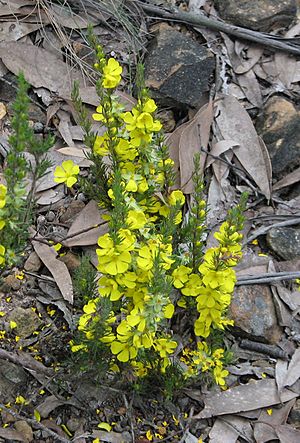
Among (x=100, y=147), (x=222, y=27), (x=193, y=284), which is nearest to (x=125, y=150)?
(x=100, y=147)

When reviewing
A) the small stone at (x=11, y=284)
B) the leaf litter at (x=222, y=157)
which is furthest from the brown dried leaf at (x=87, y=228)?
the small stone at (x=11, y=284)

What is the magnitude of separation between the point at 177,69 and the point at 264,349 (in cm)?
174

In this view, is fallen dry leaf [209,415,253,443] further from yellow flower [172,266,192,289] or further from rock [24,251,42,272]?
rock [24,251,42,272]

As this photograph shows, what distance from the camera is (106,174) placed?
335 cm

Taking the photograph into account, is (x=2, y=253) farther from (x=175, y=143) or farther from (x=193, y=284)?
(x=175, y=143)

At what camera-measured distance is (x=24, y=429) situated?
8.93ft

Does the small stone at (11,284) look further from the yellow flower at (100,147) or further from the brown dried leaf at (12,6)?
the brown dried leaf at (12,6)

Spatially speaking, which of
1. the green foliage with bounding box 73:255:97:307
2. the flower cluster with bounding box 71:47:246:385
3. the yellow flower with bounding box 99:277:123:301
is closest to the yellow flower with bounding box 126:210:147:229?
the flower cluster with bounding box 71:47:246:385

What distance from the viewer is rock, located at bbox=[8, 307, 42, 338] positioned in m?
3.02

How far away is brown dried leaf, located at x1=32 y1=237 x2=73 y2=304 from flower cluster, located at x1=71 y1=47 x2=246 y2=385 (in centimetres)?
32

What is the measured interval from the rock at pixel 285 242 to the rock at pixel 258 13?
1.50m

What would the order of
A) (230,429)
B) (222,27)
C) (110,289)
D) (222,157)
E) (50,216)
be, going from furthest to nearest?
(222,27)
(222,157)
(50,216)
(230,429)
(110,289)

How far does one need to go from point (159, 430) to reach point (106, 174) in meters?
1.28

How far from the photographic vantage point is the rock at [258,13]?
423 centimetres
